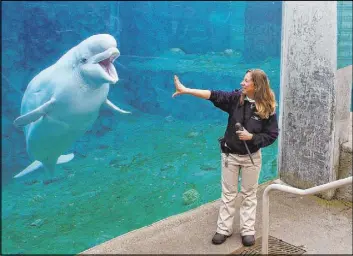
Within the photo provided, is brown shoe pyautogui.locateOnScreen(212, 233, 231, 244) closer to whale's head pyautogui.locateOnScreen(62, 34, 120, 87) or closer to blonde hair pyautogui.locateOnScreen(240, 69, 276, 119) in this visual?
blonde hair pyautogui.locateOnScreen(240, 69, 276, 119)

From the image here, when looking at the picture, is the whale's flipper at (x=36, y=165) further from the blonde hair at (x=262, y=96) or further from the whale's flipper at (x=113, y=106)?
the blonde hair at (x=262, y=96)

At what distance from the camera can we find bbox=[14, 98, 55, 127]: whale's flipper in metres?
3.98

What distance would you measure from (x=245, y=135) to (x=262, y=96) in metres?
0.38

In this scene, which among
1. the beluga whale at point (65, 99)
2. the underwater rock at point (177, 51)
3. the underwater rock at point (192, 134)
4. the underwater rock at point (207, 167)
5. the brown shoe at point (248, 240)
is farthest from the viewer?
the underwater rock at point (207, 167)

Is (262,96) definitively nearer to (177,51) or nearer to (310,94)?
(177,51)

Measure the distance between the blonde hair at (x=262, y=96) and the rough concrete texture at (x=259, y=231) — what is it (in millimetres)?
1238

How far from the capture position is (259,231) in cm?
509

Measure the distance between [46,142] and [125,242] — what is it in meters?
1.22

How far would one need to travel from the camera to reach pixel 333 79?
5.78 m

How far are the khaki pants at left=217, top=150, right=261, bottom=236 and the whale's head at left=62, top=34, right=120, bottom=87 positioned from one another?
4.08ft

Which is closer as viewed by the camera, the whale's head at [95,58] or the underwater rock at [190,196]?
the whale's head at [95,58]

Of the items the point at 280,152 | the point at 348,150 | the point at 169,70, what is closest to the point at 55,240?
the point at 169,70

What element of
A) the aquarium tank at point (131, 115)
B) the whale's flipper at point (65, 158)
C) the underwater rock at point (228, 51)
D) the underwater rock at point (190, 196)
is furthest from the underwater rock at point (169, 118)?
the whale's flipper at point (65, 158)

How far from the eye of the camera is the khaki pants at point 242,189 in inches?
182
